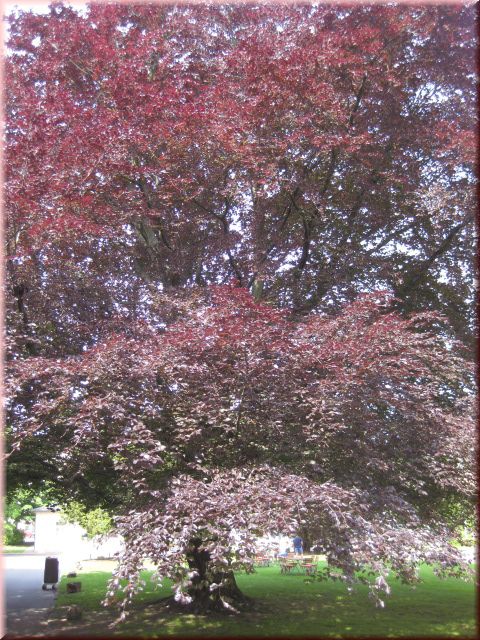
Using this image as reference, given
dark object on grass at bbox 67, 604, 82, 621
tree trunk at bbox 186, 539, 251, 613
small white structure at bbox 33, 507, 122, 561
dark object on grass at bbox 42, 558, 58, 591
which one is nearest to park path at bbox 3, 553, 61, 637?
Answer: dark object on grass at bbox 42, 558, 58, 591

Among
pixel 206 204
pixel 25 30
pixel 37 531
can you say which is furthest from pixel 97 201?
pixel 37 531

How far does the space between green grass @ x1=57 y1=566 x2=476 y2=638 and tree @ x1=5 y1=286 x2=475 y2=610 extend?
936 mm

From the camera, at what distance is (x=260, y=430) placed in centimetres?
515

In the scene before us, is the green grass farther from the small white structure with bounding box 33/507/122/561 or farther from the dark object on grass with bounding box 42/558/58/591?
the small white structure with bounding box 33/507/122/561

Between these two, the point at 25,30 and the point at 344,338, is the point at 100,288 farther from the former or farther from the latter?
the point at 25,30

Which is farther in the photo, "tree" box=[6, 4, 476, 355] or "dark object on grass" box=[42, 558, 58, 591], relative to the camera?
"dark object on grass" box=[42, 558, 58, 591]

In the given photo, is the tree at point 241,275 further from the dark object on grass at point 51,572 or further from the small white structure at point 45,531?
the small white structure at point 45,531

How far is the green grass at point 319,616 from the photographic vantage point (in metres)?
5.84

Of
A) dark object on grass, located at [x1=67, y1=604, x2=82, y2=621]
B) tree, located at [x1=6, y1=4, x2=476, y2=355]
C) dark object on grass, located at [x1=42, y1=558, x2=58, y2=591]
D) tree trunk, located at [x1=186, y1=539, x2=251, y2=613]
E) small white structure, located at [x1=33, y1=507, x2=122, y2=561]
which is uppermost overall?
tree, located at [x1=6, y1=4, x2=476, y2=355]

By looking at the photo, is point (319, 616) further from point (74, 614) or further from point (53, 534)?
point (53, 534)

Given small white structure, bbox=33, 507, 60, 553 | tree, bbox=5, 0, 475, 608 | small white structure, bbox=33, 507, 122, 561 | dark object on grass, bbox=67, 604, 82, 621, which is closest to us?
tree, bbox=5, 0, 475, 608

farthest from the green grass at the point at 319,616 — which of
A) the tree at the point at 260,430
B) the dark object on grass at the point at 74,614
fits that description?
the tree at the point at 260,430

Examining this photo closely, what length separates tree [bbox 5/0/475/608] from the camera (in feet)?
15.5

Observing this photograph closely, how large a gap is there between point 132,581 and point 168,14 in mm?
8750
